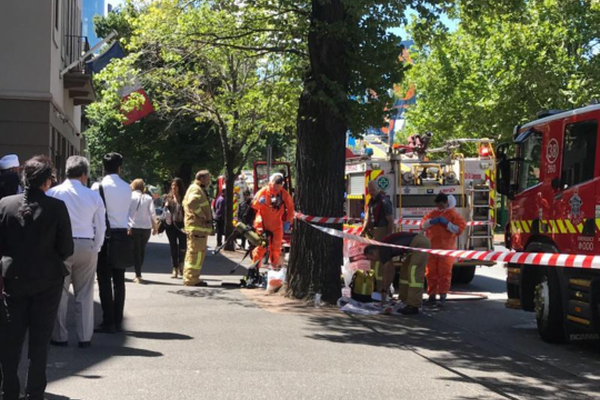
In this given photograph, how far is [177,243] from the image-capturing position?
15641mm

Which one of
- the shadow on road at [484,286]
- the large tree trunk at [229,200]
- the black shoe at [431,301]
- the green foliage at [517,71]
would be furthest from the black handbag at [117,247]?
the green foliage at [517,71]

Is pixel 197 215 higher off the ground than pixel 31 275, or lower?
higher

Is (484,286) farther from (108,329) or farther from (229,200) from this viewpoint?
(229,200)

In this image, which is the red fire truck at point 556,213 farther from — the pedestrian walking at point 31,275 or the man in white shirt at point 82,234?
the pedestrian walking at point 31,275

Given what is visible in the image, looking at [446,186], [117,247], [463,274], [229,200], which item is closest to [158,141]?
[229,200]

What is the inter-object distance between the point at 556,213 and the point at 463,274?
7.01 m

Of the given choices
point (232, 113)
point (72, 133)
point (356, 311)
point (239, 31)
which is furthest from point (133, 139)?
point (356, 311)

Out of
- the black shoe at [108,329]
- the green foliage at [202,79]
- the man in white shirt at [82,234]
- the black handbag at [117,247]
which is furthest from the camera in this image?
the green foliage at [202,79]

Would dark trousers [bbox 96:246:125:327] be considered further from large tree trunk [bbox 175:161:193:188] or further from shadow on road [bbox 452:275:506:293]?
large tree trunk [bbox 175:161:193:188]

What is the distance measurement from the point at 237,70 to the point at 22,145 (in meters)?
6.46

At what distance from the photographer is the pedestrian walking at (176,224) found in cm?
1527

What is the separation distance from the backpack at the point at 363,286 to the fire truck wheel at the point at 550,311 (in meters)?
2.84

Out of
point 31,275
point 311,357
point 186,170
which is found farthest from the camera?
point 186,170

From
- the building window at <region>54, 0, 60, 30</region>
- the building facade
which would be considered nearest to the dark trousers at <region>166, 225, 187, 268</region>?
the building facade
